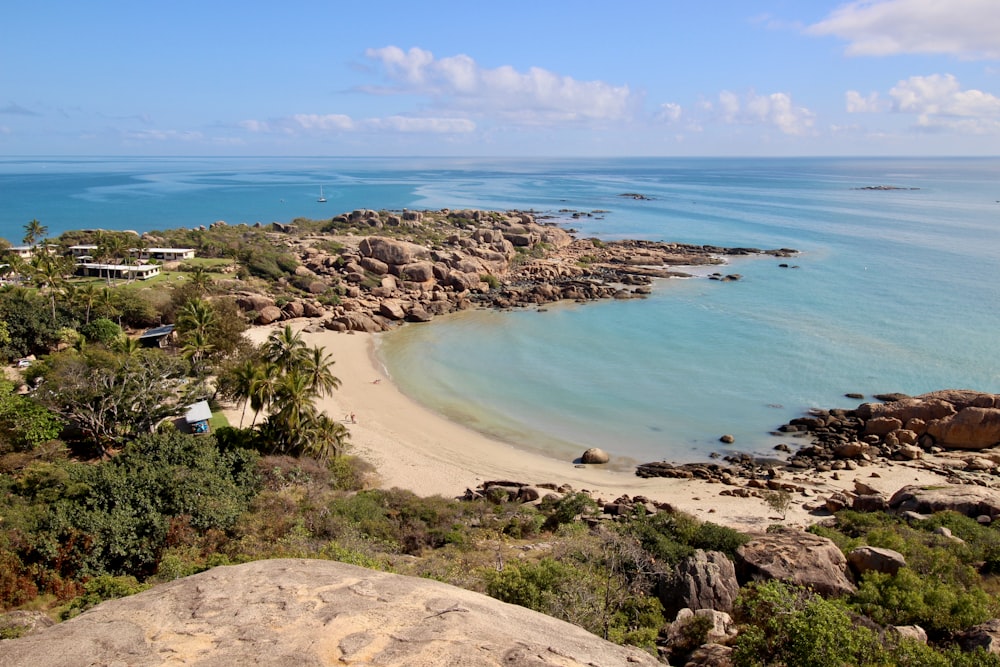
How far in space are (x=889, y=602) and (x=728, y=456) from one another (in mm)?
16804

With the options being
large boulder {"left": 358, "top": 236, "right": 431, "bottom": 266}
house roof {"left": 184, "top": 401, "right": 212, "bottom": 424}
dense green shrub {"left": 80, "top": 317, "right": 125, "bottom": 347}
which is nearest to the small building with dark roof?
dense green shrub {"left": 80, "top": 317, "right": 125, "bottom": 347}

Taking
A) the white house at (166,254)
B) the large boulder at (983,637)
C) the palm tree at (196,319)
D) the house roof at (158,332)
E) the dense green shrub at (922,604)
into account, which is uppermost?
the white house at (166,254)

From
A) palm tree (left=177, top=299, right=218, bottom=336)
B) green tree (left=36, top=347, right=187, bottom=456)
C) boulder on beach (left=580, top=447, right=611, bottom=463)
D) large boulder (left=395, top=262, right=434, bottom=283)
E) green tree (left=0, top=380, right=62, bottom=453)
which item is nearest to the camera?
green tree (left=0, top=380, right=62, bottom=453)

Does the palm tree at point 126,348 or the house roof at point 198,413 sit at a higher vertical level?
the palm tree at point 126,348

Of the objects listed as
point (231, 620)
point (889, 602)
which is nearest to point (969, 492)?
point (889, 602)

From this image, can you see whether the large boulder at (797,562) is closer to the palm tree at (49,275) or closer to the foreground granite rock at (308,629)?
the foreground granite rock at (308,629)

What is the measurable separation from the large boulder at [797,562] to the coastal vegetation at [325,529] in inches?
14.9

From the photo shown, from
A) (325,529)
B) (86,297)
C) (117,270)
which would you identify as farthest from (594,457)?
(117,270)

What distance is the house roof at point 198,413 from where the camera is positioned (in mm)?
28161

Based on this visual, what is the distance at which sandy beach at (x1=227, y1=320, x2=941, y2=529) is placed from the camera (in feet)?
85.4

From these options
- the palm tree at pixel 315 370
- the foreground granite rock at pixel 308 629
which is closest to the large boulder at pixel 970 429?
the foreground granite rock at pixel 308 629

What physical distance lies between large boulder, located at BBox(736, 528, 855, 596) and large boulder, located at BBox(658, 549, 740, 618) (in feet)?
3.61

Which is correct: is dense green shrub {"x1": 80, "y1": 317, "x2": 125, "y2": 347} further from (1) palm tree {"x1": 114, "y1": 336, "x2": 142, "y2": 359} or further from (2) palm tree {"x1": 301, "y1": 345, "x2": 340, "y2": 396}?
(2) palm tree {"x1": 301, "y1": 345, "x2": 340, "y2": 396}

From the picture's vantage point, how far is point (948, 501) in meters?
23.0
